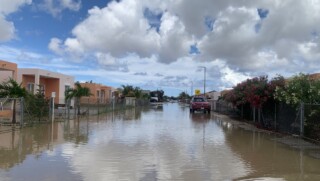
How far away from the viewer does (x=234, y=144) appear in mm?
17062

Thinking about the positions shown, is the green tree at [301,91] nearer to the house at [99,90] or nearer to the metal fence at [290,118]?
the metal fence at [290,118]

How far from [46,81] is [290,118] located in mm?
33680

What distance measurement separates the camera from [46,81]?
48.9 metres

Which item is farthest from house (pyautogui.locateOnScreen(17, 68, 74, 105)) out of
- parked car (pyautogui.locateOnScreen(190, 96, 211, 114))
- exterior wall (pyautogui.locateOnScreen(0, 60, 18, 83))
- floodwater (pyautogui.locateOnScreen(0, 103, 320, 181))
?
floodwater (pyautogui.locateOnScreen(0, 103, 320, 181))

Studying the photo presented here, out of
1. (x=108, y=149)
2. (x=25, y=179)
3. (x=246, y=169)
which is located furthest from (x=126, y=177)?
(x=108, y=149)

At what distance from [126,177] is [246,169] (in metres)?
3.36

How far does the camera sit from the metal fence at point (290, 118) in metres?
17.9

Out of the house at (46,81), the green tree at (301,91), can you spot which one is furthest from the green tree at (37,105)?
the green tree at (301,91)

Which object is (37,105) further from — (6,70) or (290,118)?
(290,118)

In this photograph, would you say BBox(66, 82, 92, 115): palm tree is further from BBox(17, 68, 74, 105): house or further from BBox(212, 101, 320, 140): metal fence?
BBox(212, 101, 320, 140): metal fence

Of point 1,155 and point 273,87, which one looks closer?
point 1,155

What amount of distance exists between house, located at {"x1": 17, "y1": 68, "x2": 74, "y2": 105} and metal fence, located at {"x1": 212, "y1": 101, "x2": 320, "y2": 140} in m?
20.2

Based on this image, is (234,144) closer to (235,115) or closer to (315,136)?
(315,136)

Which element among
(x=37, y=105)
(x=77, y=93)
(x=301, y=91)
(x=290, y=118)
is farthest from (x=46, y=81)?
(x=301, y=91)
